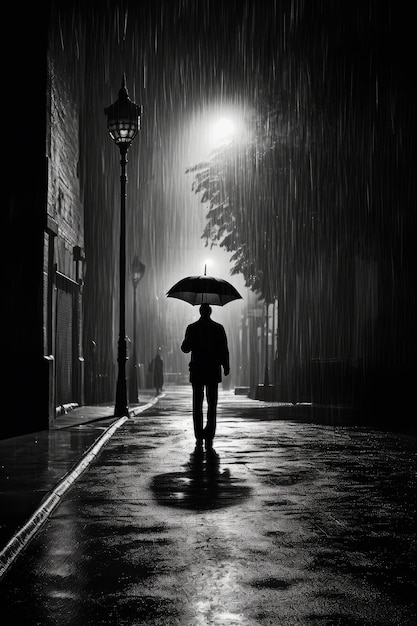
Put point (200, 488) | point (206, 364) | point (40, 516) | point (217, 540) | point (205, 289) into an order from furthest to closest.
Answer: point (205, 289)
point (206, 364)
point (200, 488)
point (40, 516)
point (217, 540)

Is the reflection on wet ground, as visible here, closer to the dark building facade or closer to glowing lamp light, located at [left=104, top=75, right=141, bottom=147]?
the dark building facade

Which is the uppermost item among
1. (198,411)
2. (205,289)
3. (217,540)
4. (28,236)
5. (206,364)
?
(28,236)

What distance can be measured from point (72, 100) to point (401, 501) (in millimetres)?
17219

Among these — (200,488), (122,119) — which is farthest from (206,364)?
(122,119)

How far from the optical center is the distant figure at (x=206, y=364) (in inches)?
534

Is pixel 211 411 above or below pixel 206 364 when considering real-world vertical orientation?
below

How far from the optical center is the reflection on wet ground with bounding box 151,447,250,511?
27.5 ft

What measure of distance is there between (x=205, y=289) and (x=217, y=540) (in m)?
8.81

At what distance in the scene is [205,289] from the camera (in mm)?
15242

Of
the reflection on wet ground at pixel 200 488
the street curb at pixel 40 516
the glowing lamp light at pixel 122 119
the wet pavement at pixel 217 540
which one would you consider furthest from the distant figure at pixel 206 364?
the glowing lamp light at pixel 122 119

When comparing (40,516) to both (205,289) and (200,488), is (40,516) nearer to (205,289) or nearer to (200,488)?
(200,488)

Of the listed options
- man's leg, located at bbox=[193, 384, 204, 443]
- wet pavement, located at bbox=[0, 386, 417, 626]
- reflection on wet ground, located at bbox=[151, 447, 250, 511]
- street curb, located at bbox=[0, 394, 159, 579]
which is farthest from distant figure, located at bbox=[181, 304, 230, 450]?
reflection on wet ground, located at bbox=[151, 447, 250, 511]

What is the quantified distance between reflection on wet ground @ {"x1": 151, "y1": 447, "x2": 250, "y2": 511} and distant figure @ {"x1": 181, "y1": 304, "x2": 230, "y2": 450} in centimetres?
205

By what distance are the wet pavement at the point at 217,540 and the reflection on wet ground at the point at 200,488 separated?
0.06 ft
